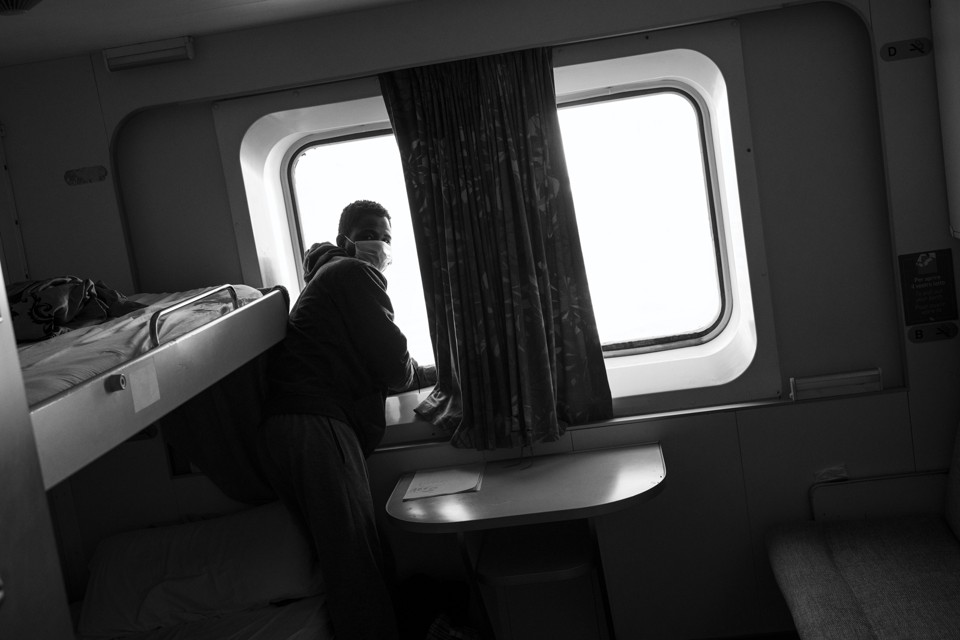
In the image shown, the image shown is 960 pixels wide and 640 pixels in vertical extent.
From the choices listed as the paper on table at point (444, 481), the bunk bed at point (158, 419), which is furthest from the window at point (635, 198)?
the bunk bed at point (158, 419)

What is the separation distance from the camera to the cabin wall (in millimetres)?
3387

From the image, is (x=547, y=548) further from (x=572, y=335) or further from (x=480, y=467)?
(x=572, y=335)

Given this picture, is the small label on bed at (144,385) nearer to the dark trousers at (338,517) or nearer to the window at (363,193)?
the dark trousers at (338,517)

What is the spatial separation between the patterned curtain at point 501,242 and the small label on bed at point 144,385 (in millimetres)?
1628

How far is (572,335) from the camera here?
3.68m

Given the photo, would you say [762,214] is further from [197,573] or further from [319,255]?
[197,573]

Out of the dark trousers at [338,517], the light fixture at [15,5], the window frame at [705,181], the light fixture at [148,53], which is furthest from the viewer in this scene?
the window frame at [705,181]

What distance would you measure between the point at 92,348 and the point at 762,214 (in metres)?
2.62

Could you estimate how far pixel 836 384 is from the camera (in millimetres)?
3545

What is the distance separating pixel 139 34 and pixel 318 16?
717mm

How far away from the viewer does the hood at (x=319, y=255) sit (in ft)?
11.8

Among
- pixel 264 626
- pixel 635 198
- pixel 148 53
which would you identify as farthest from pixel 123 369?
pixel 635 198

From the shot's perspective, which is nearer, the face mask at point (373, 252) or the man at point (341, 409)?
the man at point (341, 409)

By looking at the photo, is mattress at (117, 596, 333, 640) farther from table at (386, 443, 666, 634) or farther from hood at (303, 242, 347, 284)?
hood at (303, 242, 347, 284)
